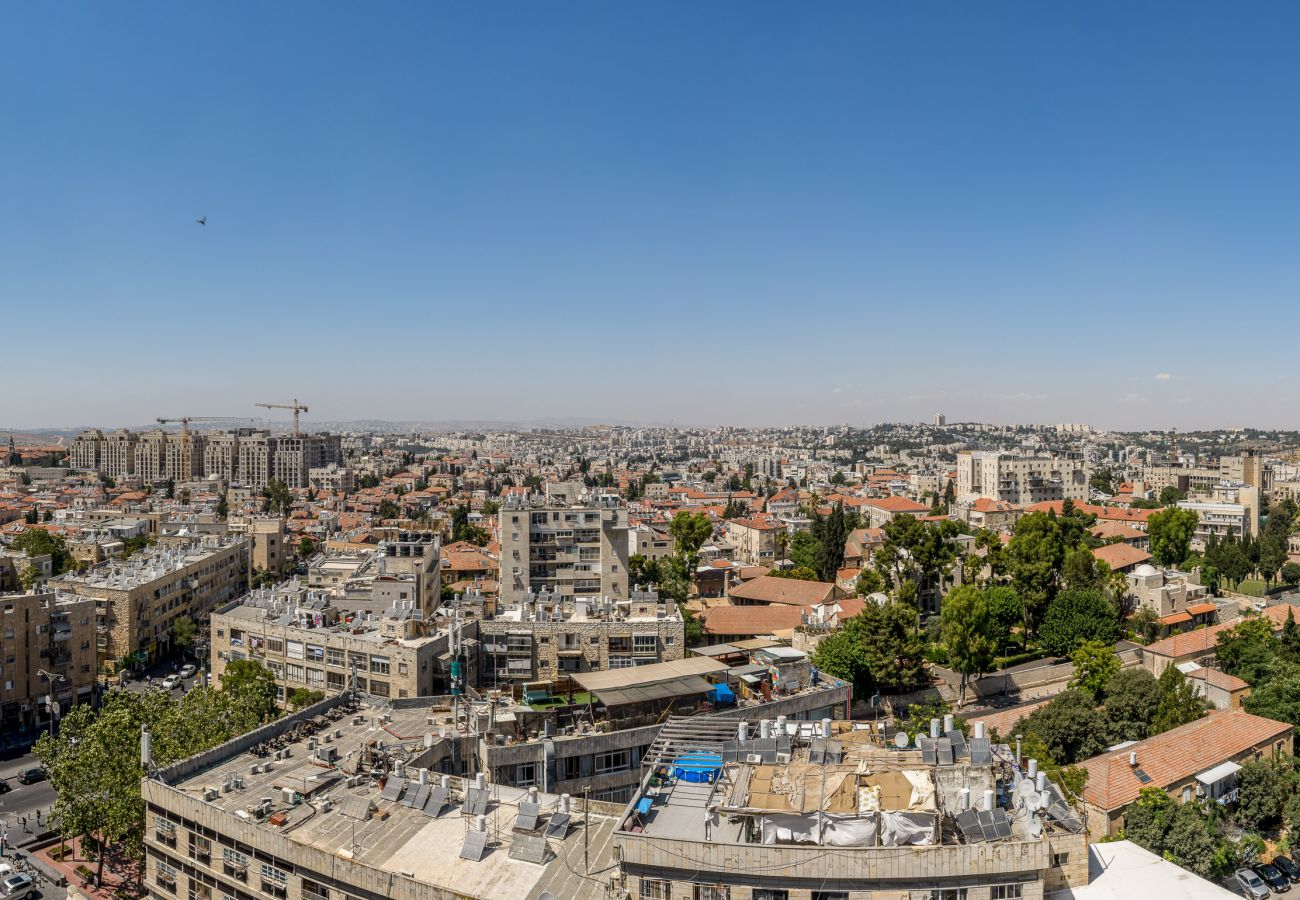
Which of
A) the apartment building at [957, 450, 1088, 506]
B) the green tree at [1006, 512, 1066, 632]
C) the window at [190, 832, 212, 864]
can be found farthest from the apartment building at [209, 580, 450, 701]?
the apartment building at [957, 450, 1088, 506]

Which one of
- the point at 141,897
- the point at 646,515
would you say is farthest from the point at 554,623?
the point at 646,515

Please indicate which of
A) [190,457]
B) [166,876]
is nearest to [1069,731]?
[166,876]

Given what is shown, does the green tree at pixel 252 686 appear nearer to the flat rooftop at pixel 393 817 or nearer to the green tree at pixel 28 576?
the flat rooftop at pixel 393 817

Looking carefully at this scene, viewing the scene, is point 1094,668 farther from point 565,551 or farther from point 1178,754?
point 565,551

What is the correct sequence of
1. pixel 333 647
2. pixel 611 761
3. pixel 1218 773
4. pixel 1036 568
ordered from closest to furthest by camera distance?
pixel 611 761, pixel 1218 773, pixel 333 647, pixel 1036 568

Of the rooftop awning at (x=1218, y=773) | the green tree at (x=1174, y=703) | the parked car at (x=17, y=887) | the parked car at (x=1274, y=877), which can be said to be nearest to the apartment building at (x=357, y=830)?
the parked car at (x=17, y=887)

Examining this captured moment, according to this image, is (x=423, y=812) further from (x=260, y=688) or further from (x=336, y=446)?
(x=336, y=446)

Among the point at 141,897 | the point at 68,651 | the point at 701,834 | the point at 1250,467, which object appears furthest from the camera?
the point at 1250,467
